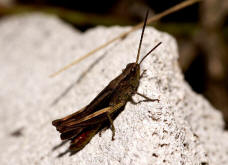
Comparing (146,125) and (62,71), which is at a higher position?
(62,71)

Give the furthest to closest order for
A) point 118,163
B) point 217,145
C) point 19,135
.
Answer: point 19,135 → point 217,145 → point 118,163

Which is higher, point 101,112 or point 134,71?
point 134,71

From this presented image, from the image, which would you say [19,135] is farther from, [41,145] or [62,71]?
[62,71]

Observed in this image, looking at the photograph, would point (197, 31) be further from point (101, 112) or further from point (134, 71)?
point (101, 112)

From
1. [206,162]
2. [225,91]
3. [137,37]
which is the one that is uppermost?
[137,37]

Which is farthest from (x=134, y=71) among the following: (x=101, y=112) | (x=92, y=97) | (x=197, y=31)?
(x=197, y=31)

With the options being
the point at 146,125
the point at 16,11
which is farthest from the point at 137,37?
the point at 16,11

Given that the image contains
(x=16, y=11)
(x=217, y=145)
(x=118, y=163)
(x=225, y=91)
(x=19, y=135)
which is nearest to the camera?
(x=118, y=163)
